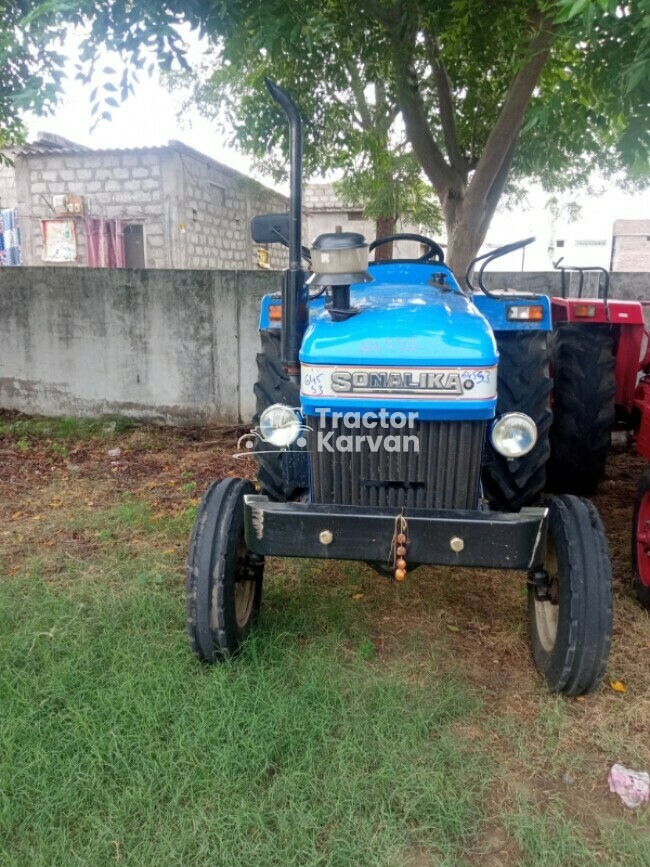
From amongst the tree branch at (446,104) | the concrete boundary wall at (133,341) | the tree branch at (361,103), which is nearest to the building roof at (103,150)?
the tree branch at (361,103)

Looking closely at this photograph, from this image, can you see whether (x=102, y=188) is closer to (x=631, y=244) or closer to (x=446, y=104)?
(x=446, y=104)

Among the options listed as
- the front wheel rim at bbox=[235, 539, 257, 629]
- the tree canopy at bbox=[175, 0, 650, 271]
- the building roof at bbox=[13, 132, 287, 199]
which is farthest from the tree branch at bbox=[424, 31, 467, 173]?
the building roof at bbox=[13, 132, 287, 199]

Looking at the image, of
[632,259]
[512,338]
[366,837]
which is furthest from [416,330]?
[632,259]

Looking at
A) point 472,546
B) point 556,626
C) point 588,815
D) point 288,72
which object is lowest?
point 588,815

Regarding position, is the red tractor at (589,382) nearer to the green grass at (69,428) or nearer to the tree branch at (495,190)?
the tree branch at (495,190)

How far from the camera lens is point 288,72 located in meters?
5.60

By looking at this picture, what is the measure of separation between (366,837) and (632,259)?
24487 mm

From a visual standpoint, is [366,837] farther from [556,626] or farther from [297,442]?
[297,442]

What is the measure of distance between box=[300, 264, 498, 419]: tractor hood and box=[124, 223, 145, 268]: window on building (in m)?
10.8

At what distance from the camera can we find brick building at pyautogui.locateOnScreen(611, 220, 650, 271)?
22952 mm

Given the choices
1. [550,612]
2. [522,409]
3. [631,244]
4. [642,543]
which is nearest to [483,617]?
[550,612]

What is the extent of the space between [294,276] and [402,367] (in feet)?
1.82

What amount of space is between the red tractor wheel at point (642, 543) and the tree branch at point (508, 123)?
2.87m

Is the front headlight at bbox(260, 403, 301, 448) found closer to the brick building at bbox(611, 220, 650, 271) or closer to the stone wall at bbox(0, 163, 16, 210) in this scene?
the stone wall at bbox(0, 163, 16, 210)
